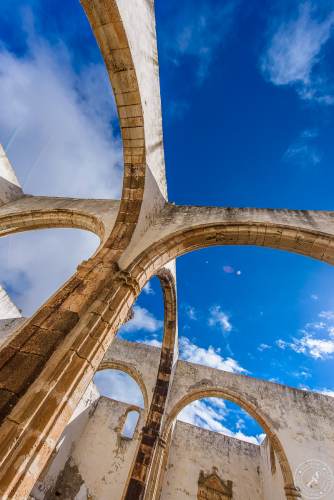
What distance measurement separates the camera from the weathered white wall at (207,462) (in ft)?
28.0

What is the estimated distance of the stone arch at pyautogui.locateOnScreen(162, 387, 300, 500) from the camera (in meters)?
6.52

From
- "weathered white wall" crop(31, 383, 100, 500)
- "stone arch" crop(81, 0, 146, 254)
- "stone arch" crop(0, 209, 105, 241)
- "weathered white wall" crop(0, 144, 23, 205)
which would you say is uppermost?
"weathered white wall" crop(0, 144, 23, 205)

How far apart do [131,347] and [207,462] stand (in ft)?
17.9

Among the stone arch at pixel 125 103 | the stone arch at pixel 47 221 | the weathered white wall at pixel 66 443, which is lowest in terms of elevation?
the weathered white wall at pixel 66 443

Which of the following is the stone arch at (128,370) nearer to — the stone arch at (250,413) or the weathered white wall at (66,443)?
the stone arch at (250,413)

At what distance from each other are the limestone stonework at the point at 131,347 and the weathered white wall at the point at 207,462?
46 millimetres

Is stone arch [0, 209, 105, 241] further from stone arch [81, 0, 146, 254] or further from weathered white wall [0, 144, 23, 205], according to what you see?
stone arch [81, 0, 146, 254]

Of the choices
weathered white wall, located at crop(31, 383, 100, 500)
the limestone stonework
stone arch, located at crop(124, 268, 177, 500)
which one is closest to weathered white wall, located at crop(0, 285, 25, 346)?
the limestone stonework

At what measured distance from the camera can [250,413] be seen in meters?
7.98

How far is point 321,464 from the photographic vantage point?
6.85 meters

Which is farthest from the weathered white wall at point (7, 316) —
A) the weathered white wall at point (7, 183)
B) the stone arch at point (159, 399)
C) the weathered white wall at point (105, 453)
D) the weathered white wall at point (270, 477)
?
the weathered white wall at point (270, 477)

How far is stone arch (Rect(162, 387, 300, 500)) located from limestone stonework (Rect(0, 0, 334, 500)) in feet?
0.12

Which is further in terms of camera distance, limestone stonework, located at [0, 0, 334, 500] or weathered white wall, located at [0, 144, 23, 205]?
weathered white wall, located at [0, 144, 23, 205]

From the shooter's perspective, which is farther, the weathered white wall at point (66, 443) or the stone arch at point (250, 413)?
the weathered white wall at point (66, 443)
